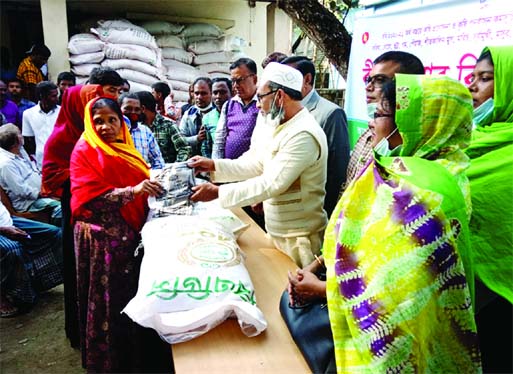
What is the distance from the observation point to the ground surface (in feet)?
8.55

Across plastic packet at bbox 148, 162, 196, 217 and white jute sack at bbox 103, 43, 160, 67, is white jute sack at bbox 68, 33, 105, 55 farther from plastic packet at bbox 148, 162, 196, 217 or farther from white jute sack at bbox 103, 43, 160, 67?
plastic packet at bbox 148, 162, 196, 217

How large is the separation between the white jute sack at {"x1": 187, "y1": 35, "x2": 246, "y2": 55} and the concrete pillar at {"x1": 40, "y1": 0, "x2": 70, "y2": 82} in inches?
82.4

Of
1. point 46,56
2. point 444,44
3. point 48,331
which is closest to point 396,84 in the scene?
point 444,44

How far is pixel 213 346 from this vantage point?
1.39m

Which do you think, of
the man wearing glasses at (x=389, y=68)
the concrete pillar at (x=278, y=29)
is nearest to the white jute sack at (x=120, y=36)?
the concrete pillar at (x=278, y=29)

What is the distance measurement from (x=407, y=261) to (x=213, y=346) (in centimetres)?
76

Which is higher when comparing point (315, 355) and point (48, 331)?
point (315, 355)

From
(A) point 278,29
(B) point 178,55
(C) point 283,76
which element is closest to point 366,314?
(C) point 283,76

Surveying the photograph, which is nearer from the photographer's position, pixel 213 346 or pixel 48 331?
pixel 213 346

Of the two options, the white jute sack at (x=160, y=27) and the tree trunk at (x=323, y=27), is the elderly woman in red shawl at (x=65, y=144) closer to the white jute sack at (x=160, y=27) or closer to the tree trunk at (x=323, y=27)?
the tree trunk at (x=323, y=27)

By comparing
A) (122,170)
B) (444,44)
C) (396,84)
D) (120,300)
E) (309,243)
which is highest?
(444,44)

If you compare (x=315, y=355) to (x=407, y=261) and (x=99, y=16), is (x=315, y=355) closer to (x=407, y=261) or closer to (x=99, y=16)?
(x=407, y=261)

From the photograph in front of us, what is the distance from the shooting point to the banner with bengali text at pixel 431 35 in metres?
2.16

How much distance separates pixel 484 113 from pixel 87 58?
5850 mm
